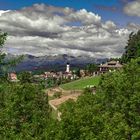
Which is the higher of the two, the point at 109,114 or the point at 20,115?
the point at 109,114

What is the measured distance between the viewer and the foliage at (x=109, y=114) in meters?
47.4

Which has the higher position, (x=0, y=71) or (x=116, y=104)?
(x=0, y=71)

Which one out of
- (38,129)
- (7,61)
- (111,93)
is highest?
(7,61)

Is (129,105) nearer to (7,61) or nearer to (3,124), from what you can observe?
(3,124)

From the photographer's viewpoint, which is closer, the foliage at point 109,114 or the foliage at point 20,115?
the foliage at point 109,114

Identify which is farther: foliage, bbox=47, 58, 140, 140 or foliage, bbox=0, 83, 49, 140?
foliage, bbox=0, 83, 49, 140

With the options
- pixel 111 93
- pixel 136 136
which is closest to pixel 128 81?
pixel 111 93

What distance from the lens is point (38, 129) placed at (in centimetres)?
5812

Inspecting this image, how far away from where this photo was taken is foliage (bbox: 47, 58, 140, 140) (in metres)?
47.4

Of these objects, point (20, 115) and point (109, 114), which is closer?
point (109, 114)

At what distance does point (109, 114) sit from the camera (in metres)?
58.4

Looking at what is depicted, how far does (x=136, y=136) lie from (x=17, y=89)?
88.0ft

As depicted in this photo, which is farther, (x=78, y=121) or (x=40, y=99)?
(x=40, y=99)

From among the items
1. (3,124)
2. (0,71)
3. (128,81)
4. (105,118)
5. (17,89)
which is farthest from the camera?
(17,89)
